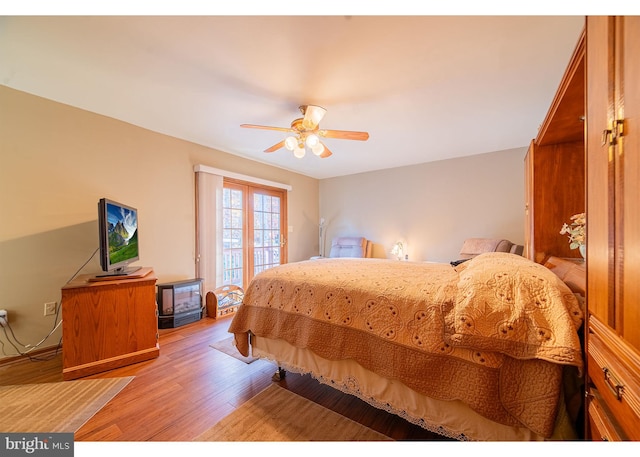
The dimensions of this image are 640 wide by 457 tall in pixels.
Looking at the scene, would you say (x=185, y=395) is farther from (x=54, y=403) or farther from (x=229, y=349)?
(x=54, y=403)

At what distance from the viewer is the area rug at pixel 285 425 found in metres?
1.25

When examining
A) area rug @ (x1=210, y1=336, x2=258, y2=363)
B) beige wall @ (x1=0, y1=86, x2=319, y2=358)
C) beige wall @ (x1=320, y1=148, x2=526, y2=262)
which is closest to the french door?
beige wall @ (x1=0, y1=86, x2=319, y2=358)

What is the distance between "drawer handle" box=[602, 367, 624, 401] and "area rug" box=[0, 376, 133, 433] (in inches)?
93.3

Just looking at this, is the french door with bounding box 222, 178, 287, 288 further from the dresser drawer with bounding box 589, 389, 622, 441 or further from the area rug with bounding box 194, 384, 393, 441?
the dresser drawer with bounding box 589, 389, 622, 441

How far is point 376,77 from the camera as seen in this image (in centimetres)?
179

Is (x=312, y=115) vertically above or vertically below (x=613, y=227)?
above

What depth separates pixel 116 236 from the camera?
6.60 ft

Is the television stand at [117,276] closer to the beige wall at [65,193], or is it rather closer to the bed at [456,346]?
the beige wall at [65,193]

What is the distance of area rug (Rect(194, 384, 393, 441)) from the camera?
1251 millimetres

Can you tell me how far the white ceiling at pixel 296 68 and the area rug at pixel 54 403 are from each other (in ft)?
7.46

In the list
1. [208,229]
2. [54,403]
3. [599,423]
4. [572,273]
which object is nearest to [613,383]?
[599,423]

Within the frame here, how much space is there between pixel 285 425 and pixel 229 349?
1121mm
